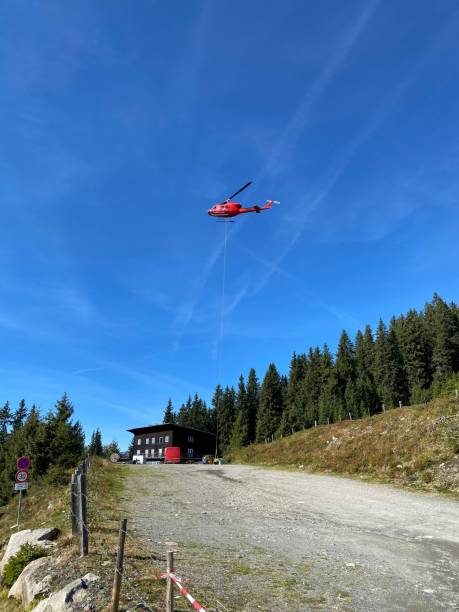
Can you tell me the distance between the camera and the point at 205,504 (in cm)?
2047

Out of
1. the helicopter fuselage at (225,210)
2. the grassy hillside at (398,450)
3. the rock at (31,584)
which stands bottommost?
the rock at (31,584)

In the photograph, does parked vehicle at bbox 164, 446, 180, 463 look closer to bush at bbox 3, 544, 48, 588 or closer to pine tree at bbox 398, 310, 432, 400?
pine tree at bbox 398, 310, 432, 400

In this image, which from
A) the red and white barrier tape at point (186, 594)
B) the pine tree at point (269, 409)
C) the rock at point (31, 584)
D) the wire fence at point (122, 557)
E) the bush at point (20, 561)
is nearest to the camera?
the red and white barrier tape at point (186, 594)

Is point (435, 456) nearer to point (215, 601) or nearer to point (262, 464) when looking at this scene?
point (215, 601)

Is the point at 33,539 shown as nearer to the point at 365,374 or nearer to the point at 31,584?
the point at 31,584

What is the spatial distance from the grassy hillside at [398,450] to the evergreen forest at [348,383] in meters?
25.5

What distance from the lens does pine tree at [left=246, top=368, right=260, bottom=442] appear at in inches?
4518

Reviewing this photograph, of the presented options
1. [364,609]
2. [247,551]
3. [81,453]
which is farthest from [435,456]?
[81,453]

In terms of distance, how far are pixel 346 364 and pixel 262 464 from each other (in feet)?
171

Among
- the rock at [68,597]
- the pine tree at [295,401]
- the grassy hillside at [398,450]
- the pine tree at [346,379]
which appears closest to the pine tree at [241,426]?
the pine tree at [295,401]

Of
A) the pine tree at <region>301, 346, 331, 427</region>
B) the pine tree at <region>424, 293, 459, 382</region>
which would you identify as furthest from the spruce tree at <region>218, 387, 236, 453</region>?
the pine tree at <region>424, 293, 459, 382</region>

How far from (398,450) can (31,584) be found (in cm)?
2667

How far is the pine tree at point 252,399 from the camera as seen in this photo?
377 feet

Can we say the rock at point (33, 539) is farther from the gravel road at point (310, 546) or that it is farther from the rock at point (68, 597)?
the rock at point (68, 597)
